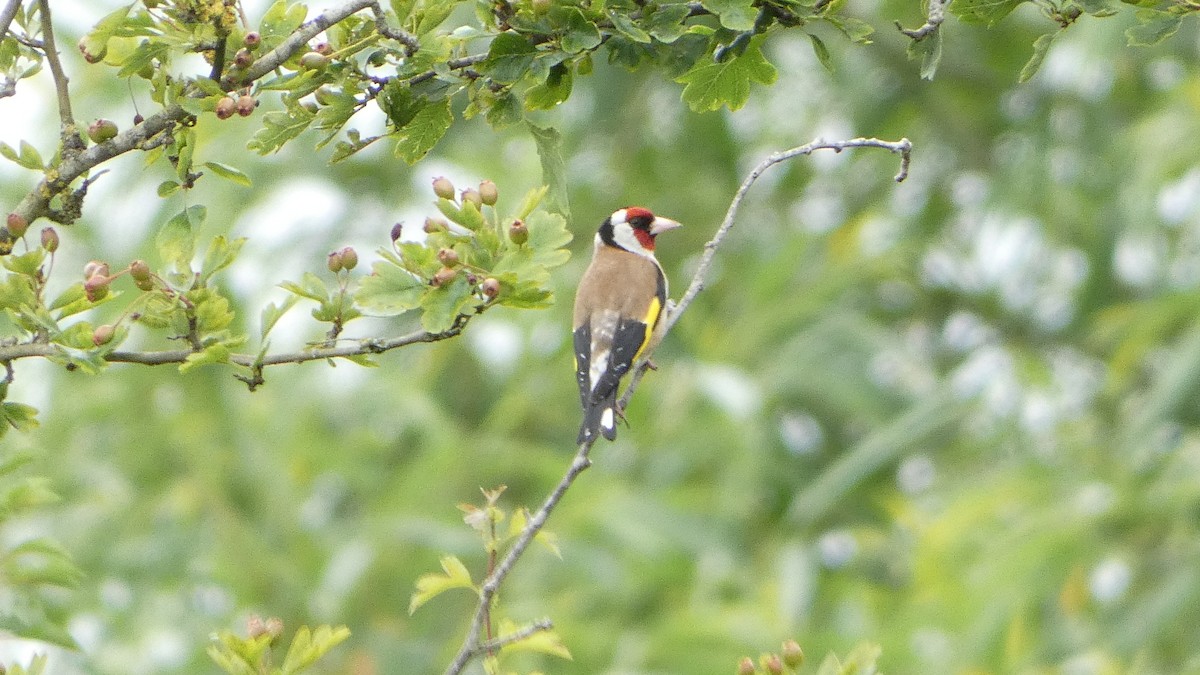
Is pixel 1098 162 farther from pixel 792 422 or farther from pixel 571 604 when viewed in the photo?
pixel 571 604

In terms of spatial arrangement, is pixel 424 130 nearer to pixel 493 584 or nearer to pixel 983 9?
pixel 493 584

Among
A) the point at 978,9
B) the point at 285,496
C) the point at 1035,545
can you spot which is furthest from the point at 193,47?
the point at 285,496

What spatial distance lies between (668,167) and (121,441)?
14.5 feet

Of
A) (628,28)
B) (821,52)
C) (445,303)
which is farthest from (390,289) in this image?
(821,52)

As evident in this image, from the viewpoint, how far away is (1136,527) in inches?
282

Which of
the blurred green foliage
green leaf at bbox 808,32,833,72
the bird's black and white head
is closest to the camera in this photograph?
green leaf at bbox 808,32,833,72

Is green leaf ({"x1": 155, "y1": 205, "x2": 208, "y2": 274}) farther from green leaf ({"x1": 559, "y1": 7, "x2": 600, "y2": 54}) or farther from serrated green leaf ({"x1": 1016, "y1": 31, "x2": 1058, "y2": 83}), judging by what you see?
serrated green leaf ({"x1": 1016, "y1": 31, "x2": 1058, "y2": 83})

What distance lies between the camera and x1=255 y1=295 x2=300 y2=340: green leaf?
2662 millimetres

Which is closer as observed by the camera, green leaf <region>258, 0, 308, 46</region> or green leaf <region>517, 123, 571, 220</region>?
green leaf <region>258, 0, 308, 46</region>

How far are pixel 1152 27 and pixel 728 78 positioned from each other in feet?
2.41

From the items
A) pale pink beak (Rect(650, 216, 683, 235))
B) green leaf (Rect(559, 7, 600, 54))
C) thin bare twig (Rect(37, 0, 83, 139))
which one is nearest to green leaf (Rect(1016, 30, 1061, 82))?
green leaf (Rect(559, 7, 600, 54))

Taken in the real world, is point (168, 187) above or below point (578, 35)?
below

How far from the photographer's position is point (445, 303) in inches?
102

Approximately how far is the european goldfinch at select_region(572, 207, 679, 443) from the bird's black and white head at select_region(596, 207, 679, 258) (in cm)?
5
